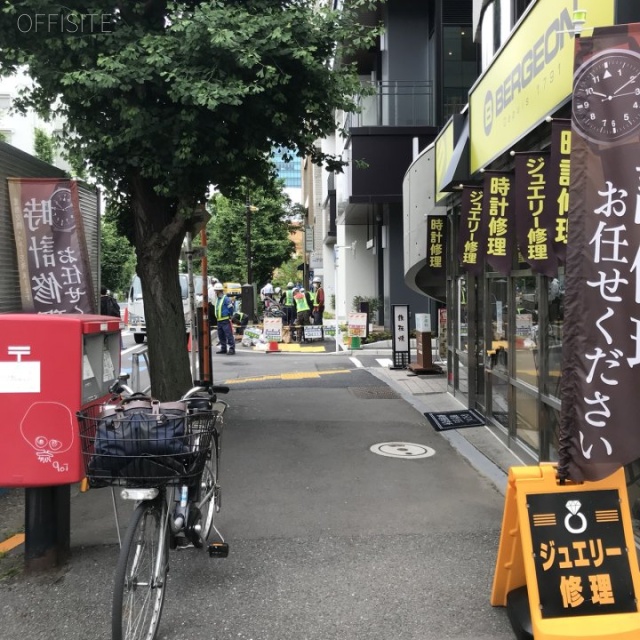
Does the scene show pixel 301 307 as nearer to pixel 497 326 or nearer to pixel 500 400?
pixel 497 326

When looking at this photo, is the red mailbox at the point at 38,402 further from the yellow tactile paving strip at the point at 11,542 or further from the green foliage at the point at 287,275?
the green foliage at the point at 287,275

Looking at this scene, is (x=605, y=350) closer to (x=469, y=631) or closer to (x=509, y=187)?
(x=469, y=631)

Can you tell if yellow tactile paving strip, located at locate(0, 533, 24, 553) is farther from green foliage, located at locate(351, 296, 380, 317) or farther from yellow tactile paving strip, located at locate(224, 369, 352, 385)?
green foliage, located at locate(351, 296, 380, 317)

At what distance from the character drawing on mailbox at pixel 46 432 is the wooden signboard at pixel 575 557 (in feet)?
8.48

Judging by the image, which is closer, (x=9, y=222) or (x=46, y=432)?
(x=46, y=432)

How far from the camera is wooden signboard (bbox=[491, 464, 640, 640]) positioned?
9.67 feet

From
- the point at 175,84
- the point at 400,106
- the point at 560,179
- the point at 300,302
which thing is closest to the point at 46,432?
the point at 175,84

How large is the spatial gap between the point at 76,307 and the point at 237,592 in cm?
385

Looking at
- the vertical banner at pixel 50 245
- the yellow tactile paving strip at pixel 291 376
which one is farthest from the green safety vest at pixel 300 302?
the vertical banner at pixel 50 245

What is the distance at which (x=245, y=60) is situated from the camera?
5562mm

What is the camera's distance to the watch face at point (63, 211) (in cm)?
624

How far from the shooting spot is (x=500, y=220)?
6301 mm

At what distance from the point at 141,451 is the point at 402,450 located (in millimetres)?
4484

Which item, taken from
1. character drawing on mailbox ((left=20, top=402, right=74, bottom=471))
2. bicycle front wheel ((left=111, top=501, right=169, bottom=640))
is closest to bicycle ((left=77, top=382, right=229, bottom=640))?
bicycle front wheel ((left=111, top=501, right=169, bottom=640))
